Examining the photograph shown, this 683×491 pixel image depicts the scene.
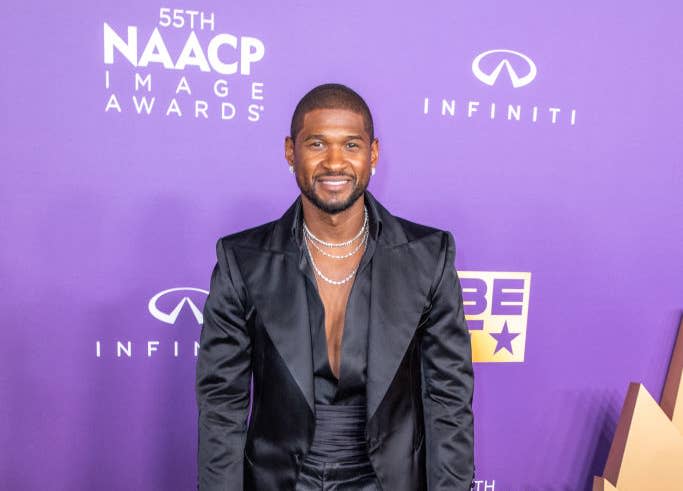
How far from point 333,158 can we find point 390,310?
36cm

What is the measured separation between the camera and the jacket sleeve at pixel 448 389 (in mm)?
1400

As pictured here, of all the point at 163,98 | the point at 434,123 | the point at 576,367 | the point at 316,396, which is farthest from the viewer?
the point at 576,367

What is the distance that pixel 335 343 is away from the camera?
1379 millimetres

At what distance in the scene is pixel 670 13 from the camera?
203 centimetres

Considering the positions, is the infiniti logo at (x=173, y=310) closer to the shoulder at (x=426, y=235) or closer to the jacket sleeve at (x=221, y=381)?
Result: the jacket sleeve at (x=221, y=381)

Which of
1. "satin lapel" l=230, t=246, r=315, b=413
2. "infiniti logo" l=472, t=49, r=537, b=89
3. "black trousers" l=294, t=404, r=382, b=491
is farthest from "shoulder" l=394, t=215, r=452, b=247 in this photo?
"infiniti logo" l=472, t=49, r=537, b=89

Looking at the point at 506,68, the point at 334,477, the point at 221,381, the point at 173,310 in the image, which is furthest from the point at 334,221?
the point at 506,68

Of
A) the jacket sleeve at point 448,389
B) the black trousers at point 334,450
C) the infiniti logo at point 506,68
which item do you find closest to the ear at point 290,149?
the jacket sleeve at point 448,389

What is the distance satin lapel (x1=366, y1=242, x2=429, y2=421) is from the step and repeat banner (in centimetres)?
62

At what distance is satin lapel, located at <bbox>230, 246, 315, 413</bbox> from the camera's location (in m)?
1.31

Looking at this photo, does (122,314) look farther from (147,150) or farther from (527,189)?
(527,189)

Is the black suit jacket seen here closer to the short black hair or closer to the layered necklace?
the layered necklace

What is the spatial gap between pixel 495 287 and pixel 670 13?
3.62ft

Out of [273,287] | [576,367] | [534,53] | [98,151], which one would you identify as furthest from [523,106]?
[98,151]
